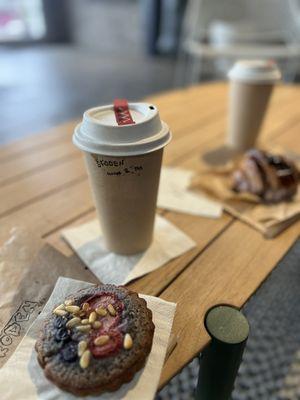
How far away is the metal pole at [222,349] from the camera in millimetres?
503

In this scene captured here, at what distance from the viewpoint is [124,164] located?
0.53 m

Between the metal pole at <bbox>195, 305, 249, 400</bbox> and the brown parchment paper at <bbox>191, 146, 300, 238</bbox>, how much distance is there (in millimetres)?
265

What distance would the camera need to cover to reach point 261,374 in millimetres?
984

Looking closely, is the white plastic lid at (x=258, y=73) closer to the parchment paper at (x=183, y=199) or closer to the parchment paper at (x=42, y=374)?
the parchment paper at (x=183, y=199)

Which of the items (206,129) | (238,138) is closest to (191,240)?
(238,138)

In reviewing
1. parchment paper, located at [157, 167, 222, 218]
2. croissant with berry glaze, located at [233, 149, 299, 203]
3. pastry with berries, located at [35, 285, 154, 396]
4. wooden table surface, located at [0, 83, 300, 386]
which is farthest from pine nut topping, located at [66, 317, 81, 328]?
croissant with berry glaze, located at [233, 149, 299, 203]

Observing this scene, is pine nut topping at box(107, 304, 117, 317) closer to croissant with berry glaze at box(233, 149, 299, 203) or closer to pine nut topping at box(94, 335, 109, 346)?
pine nut topping at box(94, 335, 109, 346)

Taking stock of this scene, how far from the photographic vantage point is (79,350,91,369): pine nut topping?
0.42 metres

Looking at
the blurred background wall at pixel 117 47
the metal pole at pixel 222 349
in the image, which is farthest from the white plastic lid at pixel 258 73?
the blurred background wall at pixel 117 47

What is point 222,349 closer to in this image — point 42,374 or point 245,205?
point 42,374

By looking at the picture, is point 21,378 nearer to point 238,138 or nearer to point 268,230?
point 268,230

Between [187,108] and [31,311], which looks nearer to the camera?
[31,311]

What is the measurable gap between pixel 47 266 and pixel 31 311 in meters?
0.10

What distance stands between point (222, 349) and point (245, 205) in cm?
41
